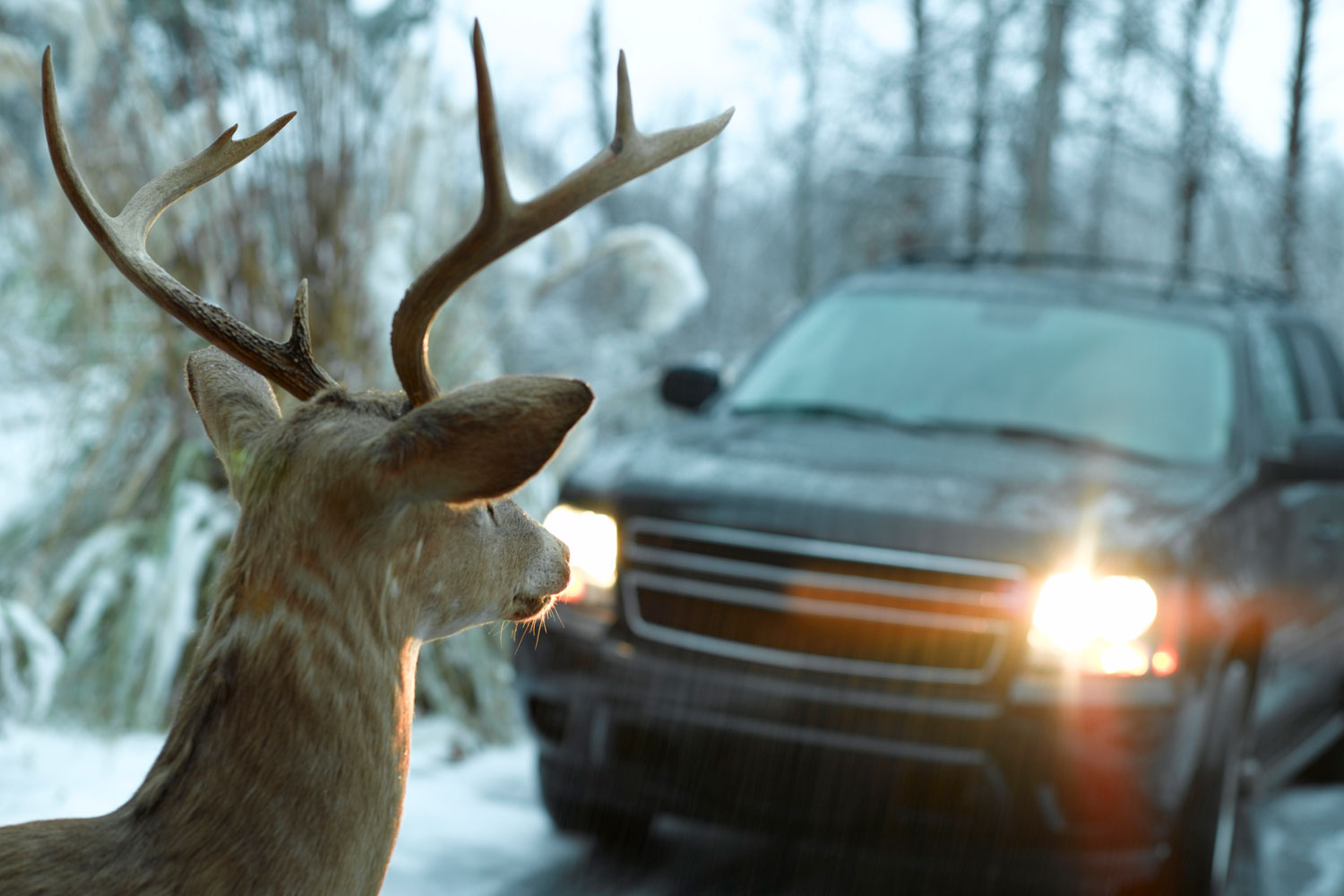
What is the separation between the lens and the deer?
1272 mm

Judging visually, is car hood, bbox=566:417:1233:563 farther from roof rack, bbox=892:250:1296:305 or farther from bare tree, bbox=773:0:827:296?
bare tree, bbox=773:0:827:296

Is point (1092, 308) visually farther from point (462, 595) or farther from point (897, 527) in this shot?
point (462, 595)

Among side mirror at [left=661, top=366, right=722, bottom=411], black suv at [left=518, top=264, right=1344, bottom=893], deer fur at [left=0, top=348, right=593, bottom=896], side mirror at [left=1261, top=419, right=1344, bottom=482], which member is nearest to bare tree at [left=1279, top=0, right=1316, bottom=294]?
black suv at [left=518, top=264, right=1344, bottom=893]

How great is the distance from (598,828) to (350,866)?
278cm

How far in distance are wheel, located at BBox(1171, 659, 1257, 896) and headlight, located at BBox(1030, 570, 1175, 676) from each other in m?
0.47

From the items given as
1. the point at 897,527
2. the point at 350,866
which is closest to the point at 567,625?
the point at 897,527

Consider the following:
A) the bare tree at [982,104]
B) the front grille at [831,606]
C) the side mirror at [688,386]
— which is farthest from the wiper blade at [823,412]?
the bare tree at [982,104]

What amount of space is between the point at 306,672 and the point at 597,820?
281 cm

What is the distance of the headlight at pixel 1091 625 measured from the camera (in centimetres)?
326

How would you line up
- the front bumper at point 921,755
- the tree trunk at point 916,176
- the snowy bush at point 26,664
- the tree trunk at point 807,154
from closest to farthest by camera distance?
the front bumper at point 921,755, the snowy bush at point 26,664, the tree trunk at point 916,176, the tree trunk at point 807,154

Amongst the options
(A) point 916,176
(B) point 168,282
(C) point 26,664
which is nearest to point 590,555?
(C) point 26,664

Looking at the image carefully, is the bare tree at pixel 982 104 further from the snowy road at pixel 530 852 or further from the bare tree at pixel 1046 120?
the snowy road at pixel 530 852

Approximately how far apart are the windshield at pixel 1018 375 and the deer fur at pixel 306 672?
3.11 metres

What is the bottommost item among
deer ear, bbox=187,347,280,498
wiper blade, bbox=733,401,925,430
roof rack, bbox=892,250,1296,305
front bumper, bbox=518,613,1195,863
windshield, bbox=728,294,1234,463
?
front bumper, bbox=518,613,1195,863
